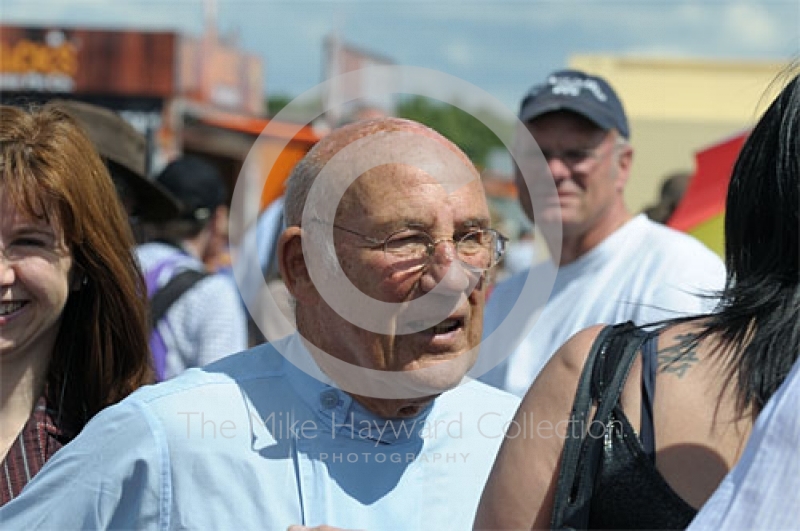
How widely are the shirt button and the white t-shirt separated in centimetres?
146

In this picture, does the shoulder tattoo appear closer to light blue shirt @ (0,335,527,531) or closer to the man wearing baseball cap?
light blue shirt @ (0,335,527,531)

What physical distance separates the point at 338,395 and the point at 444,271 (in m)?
0.33

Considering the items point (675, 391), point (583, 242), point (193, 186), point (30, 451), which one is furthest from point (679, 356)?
point (193, 186)

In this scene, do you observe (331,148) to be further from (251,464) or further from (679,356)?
(679,356)

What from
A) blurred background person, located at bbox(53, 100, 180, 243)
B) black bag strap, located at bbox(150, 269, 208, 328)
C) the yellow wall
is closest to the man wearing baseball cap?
black bag strap, located at bbox(150, 269, 208, 328)

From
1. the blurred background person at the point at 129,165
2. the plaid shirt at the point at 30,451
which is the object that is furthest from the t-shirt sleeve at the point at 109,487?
the blurred background person at the point at 129,165

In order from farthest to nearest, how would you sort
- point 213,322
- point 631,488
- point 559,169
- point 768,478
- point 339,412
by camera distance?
point 213,322
point 559,169
point 339,412
point 631,488
point 768,478

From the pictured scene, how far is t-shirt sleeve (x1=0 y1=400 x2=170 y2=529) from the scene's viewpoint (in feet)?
7.22

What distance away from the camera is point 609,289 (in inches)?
159

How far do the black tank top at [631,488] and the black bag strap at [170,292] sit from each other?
9.76ft

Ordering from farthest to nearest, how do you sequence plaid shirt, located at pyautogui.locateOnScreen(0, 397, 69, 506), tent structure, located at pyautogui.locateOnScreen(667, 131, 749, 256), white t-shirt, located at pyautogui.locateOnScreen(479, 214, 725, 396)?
tent structure, located at pyautogui.locateOnScreen(667, 131, 749, 256), white t-shirt, located at pyautogui.locateOnScreen(479, 214, 725, 396), plaid shirt, located at pyautogui.locateOnScreen(0, 397, 69, 506)

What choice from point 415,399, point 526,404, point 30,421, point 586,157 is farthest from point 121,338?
point 586,157

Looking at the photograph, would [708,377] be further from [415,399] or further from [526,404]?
[415,399]

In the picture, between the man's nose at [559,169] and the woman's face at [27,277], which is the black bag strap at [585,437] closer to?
the woman's face at [27,277]
